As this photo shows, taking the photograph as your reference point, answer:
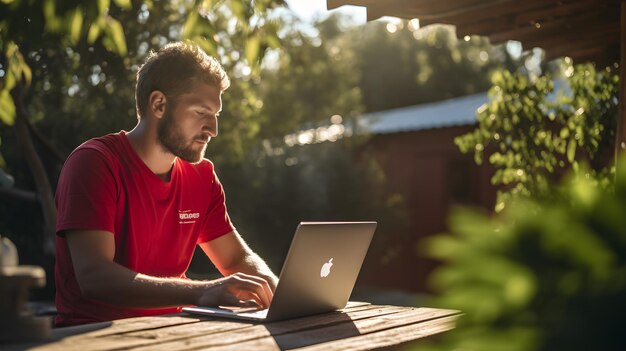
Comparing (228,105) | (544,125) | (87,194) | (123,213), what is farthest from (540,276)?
(228,105)

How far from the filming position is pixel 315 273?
2.76 m

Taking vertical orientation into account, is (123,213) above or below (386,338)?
above

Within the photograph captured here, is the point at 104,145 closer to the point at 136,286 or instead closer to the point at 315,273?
the point at 136,286

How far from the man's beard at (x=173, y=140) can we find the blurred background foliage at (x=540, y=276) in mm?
2636

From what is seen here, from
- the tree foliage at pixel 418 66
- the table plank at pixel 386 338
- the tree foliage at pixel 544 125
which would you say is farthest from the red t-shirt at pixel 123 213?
the tree foliage at pixel 418 66

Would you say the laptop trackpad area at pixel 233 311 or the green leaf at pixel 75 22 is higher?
the green leaf at pixel 75 22

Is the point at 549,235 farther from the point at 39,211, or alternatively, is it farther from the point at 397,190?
the point at 397,190

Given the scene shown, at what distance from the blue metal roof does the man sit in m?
12.8

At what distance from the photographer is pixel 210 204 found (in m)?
3.77

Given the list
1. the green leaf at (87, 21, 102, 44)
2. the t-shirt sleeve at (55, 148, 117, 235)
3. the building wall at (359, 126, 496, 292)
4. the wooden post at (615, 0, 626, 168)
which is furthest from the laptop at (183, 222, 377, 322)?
the building wall at (359, 126, 496, 292)

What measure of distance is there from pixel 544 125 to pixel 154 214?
4362mm

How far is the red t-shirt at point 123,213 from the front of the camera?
10.1 ft

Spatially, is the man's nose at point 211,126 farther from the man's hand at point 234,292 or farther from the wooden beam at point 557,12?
the wooden beam at point 557,12

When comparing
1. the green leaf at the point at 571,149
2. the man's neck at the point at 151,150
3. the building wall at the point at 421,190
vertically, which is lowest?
the building wall at the point at 421,190
